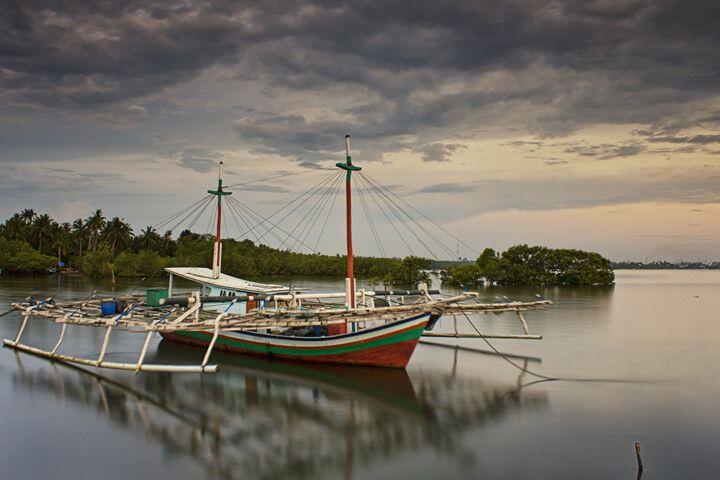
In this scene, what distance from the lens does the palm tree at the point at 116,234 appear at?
104 m

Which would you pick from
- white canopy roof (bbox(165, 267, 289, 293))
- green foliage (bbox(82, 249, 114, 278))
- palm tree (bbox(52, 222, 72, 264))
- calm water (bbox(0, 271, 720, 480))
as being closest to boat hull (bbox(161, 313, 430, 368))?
calm water (bbox(0, 271, 720, 480))

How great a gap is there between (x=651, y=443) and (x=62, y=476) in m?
13.8

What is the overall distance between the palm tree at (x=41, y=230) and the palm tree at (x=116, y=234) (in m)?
8.99

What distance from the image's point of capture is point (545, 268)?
89.2 m

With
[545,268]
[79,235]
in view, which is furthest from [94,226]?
[545,268]

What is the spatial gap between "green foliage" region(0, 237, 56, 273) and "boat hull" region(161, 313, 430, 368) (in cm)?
7676

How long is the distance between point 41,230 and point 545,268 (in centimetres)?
8333

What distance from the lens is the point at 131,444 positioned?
14.6 metres

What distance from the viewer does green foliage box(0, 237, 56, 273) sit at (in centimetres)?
8625

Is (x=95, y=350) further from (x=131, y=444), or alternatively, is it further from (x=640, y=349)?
(x=640, y=349)

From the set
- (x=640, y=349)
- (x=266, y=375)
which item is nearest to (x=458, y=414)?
(x=266, y=375)

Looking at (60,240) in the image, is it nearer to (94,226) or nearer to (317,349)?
(94,226)

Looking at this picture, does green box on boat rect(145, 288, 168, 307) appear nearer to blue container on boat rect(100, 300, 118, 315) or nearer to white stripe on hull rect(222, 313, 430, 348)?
blue container on boat rect(100, 300, 118, 315)

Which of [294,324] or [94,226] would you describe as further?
[94,226]
